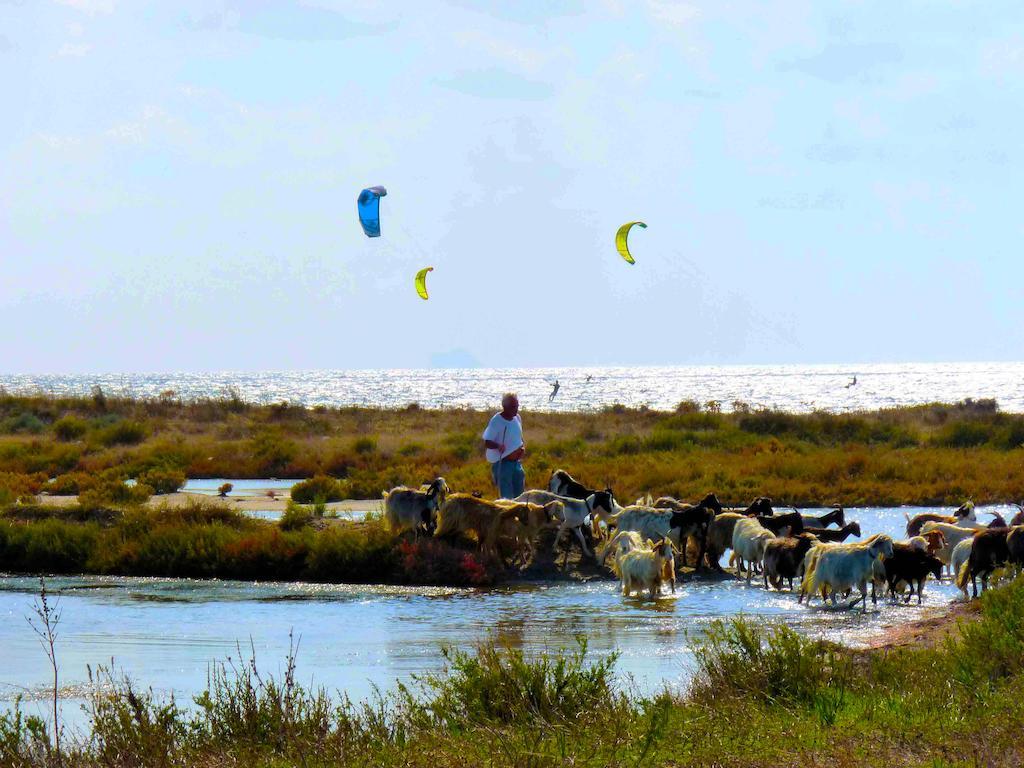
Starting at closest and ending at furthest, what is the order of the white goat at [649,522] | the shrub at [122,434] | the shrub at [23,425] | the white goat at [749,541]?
the white goat at [749,541], the white goat at [649,522], the shrub at [122,434], the shrub at [23,425]

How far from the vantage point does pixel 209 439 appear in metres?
37.2

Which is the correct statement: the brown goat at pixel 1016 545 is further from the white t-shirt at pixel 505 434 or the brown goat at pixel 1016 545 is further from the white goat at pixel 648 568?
the white t-shirt at pixel 505 434

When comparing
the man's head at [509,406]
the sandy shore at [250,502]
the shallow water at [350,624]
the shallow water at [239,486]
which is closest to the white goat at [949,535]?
the shallow water at [350,624]

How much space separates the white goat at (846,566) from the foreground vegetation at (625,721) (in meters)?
4.11

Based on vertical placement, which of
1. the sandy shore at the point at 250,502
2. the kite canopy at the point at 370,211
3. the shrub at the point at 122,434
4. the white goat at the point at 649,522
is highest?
the kite canopy at the point at 370,211

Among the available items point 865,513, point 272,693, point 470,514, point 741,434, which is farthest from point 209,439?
point 272,693

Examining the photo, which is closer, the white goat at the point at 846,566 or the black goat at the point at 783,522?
the white goat at the point at 846,566

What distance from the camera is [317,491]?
23688 millimetres

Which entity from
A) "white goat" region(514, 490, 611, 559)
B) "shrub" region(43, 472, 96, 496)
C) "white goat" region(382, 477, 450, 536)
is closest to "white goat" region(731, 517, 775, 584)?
"white goat" region(514, 490, 611, 559)

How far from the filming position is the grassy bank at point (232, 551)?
605 inches

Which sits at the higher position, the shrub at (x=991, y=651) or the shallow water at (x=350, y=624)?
the shrub at (x=991, y=651)

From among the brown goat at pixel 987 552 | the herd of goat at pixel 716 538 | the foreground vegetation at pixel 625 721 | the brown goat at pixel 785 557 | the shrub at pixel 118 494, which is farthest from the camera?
the shrub at pixel 118 494

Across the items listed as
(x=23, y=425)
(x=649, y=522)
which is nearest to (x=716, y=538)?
(x=649, y=522)

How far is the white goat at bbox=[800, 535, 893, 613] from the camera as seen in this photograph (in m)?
12.9
